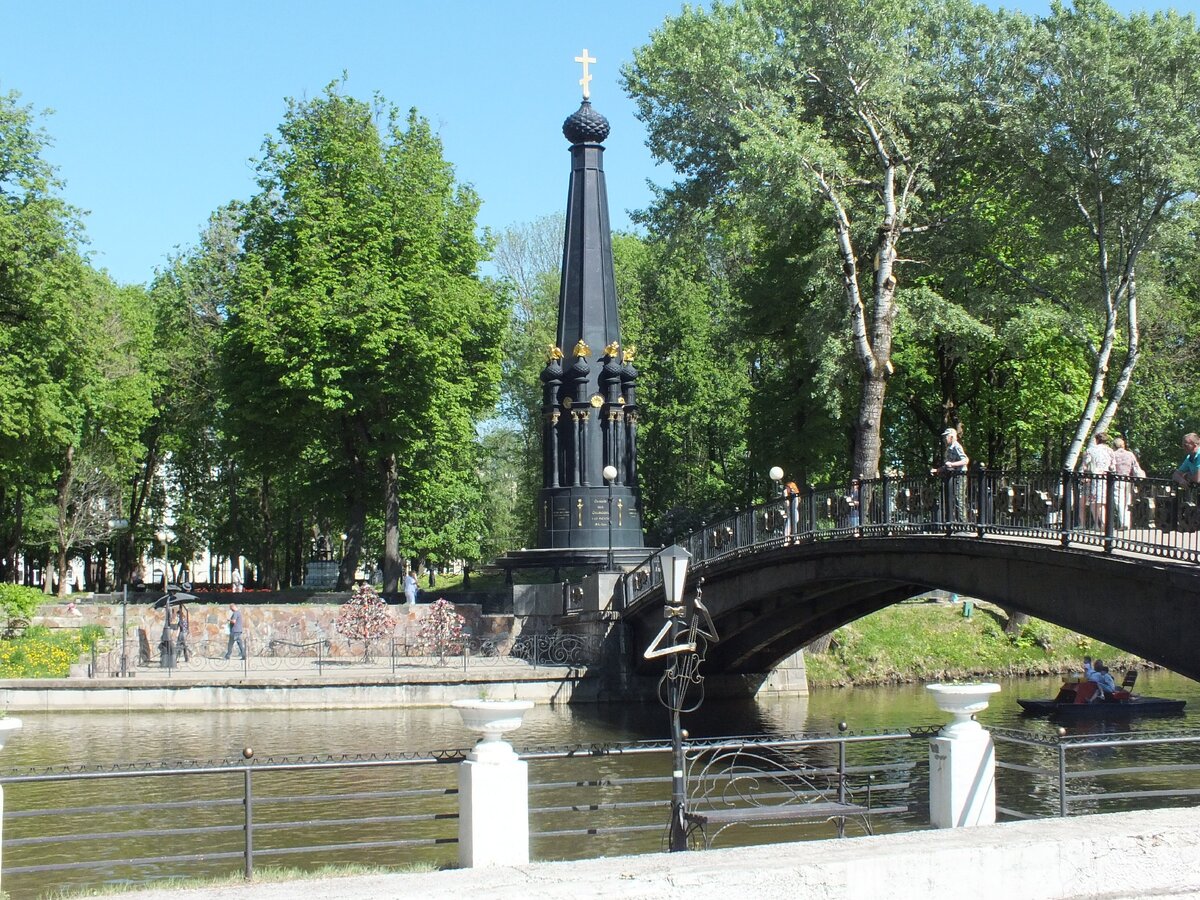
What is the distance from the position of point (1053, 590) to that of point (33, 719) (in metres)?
19.5

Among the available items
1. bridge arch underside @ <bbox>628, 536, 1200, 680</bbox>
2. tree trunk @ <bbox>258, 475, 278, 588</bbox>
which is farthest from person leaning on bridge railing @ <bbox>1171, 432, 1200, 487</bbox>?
tree trunk @ <bbox>258, 475, 278, 588</bbox>

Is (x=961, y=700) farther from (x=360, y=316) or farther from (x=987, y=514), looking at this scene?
(x=360, y=316)

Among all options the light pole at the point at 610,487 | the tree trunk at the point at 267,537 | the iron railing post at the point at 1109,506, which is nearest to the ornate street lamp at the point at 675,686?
the iron railing post at the point at 1109,506

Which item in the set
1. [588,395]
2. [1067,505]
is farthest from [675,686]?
[588,395]

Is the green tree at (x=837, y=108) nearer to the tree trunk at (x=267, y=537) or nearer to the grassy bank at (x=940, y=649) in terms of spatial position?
the grassy bank at (x=940, y=649)

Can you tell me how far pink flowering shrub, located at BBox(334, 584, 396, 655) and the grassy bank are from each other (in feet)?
34.5

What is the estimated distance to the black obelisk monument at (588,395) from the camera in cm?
3459

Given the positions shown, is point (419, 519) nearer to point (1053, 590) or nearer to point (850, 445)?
point (850, 445)

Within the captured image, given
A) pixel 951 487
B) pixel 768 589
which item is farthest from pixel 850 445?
pixel 951 487

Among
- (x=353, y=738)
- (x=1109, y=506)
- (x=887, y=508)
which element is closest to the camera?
(x=1109, y=506)

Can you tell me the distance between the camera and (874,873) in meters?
7.45

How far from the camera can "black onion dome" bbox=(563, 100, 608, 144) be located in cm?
3525

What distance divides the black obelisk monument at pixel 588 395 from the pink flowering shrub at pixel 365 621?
421 centimetres

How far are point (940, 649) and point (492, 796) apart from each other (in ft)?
98.2
